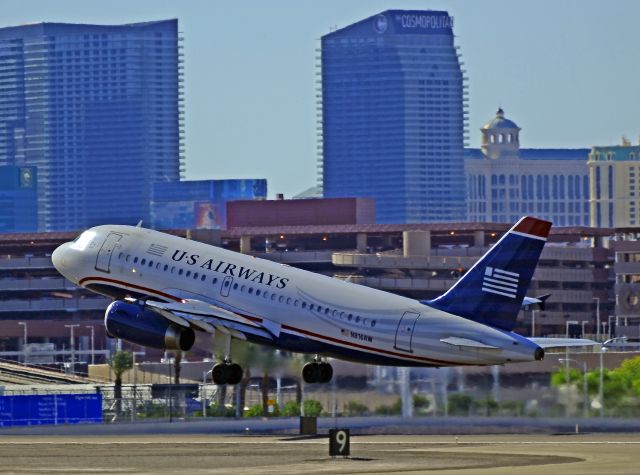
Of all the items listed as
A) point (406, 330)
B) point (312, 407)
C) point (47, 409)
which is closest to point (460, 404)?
point (312, 407)

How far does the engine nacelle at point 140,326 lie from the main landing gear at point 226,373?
2.66 metres

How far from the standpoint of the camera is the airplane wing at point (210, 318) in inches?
4402

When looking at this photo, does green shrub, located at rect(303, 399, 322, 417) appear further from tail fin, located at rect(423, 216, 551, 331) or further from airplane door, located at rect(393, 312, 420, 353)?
tail fin, located at rect(423, 216, 551, 331)

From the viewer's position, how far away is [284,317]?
112062 mm

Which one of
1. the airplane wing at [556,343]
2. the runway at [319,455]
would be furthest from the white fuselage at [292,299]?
the runway at [319,455]

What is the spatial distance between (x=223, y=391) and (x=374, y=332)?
34387mm

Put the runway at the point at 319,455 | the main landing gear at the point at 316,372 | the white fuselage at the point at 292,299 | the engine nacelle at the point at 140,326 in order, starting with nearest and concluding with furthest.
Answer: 1. the runway at the point at 319,455
2. the white fuselage at the point at 292,299
3. the engine nacelle at the point at 140,326
4. the main landing gear at the point at 316,372

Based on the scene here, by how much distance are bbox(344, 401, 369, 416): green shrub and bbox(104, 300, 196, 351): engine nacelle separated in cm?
1589

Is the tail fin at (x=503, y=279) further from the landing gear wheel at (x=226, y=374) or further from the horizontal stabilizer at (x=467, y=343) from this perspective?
the landing gear wheel at (x=226, y=374)

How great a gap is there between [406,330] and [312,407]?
20.4 meters

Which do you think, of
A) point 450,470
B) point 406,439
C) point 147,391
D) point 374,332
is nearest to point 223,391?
point 147,391

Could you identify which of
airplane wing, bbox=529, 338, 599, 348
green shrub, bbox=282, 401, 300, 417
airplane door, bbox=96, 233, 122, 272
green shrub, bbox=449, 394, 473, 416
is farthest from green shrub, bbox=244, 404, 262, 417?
airplane wing, bbox=529, 338, 599, 348

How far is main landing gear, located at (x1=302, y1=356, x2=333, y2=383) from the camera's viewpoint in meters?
116

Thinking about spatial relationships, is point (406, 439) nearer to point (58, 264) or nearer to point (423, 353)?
point (423, 353)
